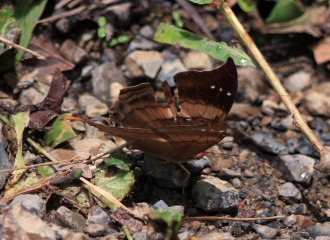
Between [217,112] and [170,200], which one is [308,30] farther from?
[170,200]

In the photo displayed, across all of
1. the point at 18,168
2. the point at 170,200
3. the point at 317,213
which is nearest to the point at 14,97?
the point at 18,168

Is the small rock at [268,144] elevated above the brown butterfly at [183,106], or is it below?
below

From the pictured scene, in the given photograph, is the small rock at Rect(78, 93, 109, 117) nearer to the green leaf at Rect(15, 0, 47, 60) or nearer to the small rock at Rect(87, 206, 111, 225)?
the green leaf at Rect(15, 0, 47, 60)

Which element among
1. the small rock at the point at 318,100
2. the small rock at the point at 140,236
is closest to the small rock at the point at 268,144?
the small rock at the point at 318,100

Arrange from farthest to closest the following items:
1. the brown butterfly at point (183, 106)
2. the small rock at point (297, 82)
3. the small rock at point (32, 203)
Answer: the small rock at point (297, 82) → the brown butterfly at point (183, 106) → the small rock at point (32, 203)

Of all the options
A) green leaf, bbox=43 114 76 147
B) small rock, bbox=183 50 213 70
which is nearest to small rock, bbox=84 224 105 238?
green leaf, bbox=43 114 76 147

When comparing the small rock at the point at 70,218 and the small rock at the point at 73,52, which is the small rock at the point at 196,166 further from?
the small rock at the point at 73,52
